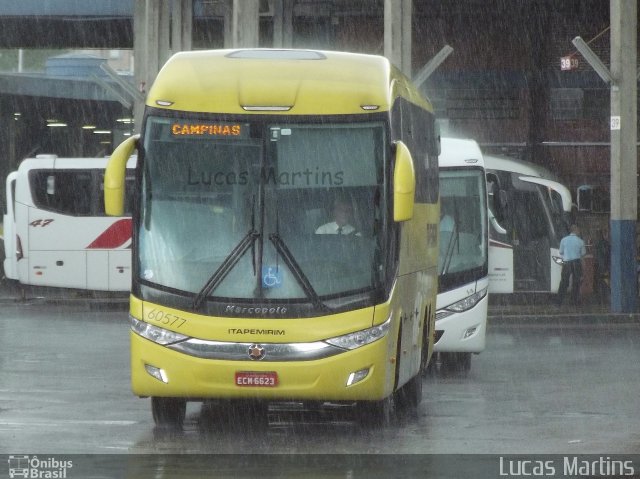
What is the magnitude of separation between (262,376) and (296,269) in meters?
0.98

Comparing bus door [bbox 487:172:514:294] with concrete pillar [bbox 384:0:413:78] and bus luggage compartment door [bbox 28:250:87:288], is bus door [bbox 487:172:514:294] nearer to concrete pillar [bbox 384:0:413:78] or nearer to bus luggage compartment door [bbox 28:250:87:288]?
concrete pillar [bbox 384:0:413:78]

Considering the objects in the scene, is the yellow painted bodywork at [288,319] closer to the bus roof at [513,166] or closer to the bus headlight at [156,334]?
the bus headlight at [156,334]

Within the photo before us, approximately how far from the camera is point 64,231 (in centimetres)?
3588

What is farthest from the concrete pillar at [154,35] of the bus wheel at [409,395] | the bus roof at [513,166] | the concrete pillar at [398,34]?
the bus wheel at [409,395]

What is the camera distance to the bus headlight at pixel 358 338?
13148 millimetres

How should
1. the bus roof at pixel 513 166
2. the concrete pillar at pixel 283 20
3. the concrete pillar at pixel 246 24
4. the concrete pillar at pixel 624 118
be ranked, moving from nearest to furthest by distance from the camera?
the concrete pillar at pixel 624 118
the concrete pillar at pixel 246 24
the bus roof at pixel 513 166
the concrete pillar at pixel 283 20

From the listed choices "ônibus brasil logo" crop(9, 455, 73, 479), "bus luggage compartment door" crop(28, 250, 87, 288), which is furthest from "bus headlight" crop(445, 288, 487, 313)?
"bus luggage compartment door" crop(28, 250, 87, 288)

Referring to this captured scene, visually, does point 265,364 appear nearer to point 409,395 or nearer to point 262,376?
point 262,376

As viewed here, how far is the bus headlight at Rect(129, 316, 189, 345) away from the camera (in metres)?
13.2

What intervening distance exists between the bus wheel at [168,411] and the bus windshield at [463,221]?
22.9 feet

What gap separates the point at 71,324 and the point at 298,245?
53.1 ft

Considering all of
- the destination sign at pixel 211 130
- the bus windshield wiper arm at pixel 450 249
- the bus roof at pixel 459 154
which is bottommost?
the bus windshield wiper arm at pixel 450 249

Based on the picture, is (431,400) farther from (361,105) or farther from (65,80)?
(65,80)

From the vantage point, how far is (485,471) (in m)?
11.1
